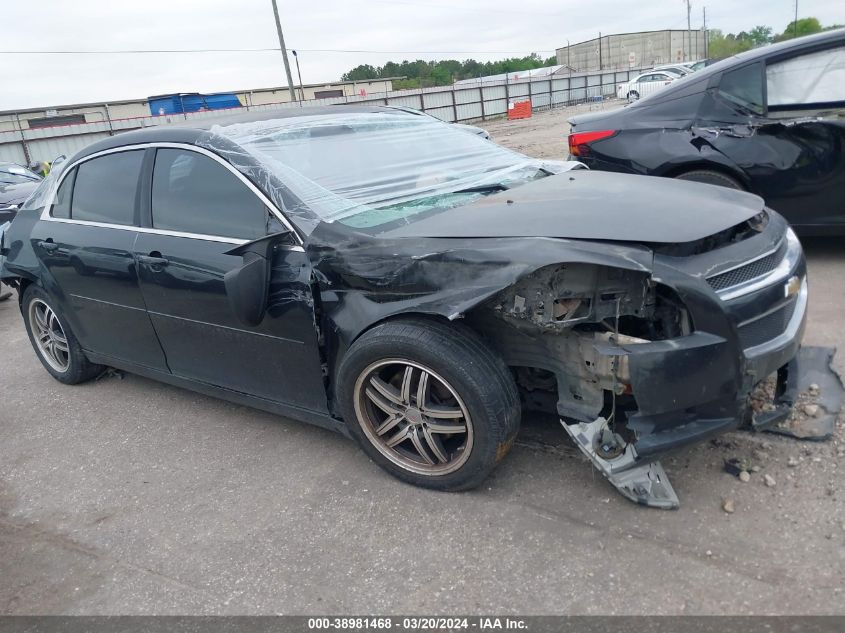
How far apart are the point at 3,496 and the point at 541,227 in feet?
9.76

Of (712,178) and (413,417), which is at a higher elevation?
(712,178)

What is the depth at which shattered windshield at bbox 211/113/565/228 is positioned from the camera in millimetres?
3146

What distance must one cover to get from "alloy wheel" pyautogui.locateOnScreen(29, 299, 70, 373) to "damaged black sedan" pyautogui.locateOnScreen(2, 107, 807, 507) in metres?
0.76

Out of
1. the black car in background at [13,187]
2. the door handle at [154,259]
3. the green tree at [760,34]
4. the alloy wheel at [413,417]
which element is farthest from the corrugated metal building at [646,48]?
the alloy wheel at [413,417]

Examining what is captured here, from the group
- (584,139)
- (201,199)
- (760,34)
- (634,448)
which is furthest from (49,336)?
(760,34)

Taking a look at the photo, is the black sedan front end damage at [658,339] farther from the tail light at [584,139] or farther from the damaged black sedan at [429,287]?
the tail light at [584,139]

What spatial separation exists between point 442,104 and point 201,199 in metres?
25.7

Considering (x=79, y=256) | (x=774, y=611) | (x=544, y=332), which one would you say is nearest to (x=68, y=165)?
(x=79, y=256)

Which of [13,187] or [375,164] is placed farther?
[13,187]

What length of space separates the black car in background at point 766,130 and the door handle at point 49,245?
413cm

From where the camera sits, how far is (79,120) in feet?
124

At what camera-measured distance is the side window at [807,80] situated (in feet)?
15.6

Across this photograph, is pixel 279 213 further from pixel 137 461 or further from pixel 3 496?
Answer: pixel 3 496

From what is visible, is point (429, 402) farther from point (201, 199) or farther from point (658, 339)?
point (201, 199)
